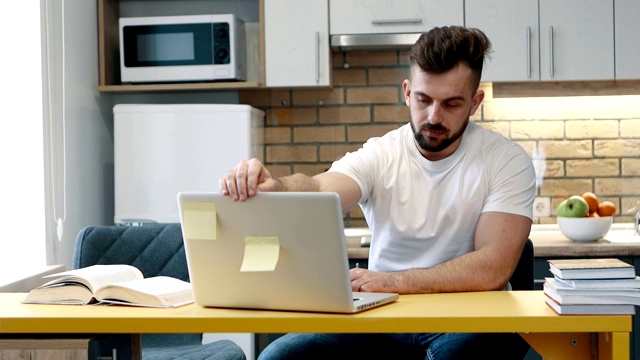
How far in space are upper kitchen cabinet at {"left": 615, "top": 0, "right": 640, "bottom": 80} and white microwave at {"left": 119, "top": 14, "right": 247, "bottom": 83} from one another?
5.30 ft

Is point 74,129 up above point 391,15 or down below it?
below

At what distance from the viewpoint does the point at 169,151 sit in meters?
3.75

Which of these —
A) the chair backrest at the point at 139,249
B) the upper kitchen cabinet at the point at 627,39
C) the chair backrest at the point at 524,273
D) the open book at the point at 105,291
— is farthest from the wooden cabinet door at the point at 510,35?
the open book at the point at 105,291

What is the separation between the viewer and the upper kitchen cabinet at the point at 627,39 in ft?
12.3

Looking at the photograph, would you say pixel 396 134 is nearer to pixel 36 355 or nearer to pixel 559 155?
pixel 36 355

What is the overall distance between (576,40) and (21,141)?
89.3 inches

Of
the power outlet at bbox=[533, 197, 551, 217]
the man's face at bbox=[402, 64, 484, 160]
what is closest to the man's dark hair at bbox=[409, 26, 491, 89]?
the man's face at bbox=[402, 64, 484, 160]

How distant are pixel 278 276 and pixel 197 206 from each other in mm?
216

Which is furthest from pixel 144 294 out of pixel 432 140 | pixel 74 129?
pixel 74 129

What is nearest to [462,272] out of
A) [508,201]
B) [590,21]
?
[508,201]

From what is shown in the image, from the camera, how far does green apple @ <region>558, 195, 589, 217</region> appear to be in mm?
3523

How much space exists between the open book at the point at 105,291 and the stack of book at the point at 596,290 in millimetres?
798

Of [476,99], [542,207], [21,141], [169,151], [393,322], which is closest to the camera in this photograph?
[393,322]

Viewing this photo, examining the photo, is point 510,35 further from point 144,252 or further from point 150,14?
point 144,252
